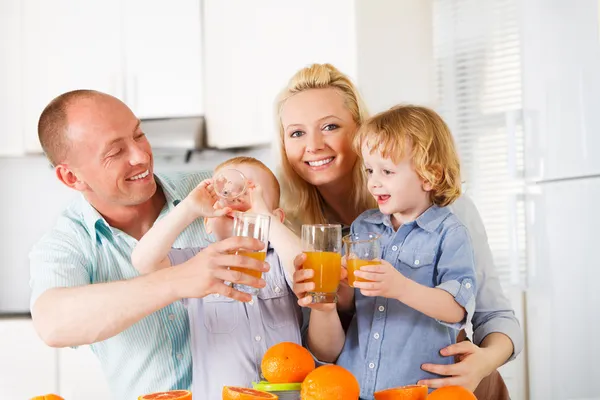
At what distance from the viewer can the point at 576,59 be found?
273 cm

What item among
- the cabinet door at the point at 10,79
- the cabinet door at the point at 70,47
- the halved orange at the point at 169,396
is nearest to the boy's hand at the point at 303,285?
the halved orange at the point at 169,396

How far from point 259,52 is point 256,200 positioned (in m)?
2.18

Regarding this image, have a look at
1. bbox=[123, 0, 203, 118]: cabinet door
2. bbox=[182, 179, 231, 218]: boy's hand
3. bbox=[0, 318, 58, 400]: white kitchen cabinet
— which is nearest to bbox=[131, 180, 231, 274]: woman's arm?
bbox=[182, 179, 231, 218]: boy's hand

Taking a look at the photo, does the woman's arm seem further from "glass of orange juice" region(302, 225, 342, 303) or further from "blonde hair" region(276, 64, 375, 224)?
"blonde hair" region(276, 64, 375, 224)

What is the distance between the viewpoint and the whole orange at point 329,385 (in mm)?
1287

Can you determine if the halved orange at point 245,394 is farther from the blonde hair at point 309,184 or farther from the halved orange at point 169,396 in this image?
the blonde hair at point 309,184

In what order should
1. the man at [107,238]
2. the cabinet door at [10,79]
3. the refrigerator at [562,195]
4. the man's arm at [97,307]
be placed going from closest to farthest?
the man's arm at [97,307]
the man at [107,238]
the refrigerator at [562,195]
the cabinet door at [10,79]

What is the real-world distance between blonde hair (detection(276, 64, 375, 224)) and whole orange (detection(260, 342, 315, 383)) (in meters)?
0.74

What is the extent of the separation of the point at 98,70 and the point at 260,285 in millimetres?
3032

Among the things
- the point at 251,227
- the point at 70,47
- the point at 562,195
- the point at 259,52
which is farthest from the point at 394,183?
the point at 70,47

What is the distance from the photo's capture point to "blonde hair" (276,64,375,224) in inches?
83.7

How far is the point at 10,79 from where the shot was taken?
4.44m

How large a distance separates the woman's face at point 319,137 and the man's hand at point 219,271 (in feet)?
1.90

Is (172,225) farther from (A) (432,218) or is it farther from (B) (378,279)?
(A) (432,218)
